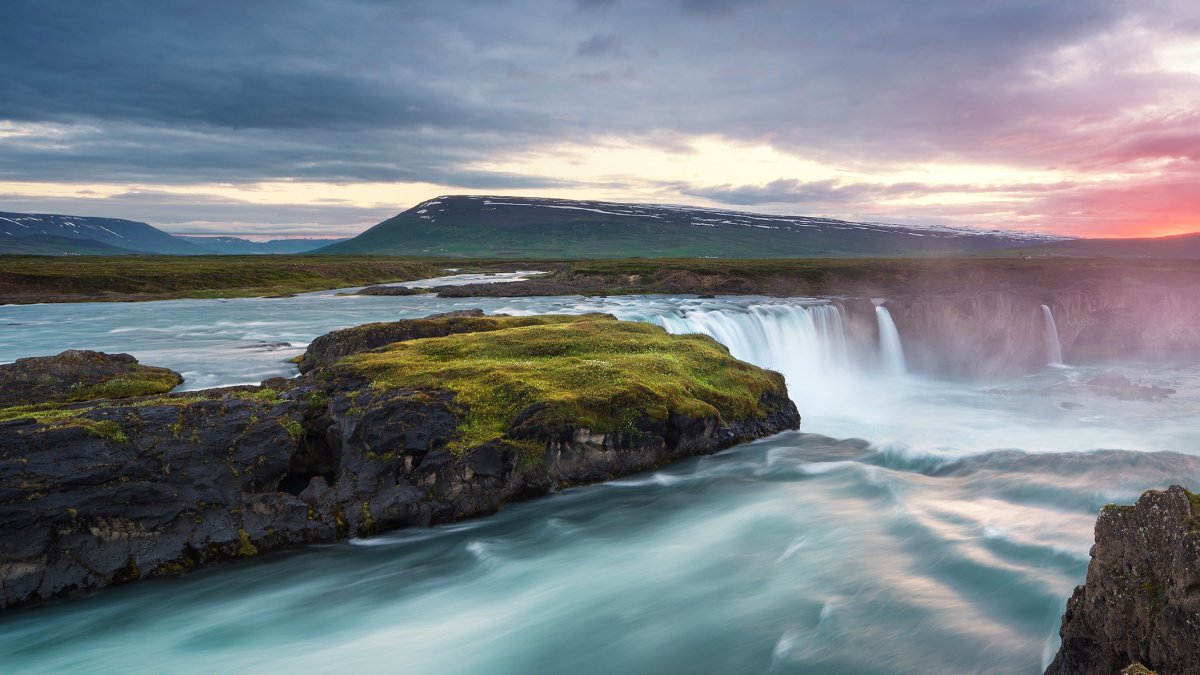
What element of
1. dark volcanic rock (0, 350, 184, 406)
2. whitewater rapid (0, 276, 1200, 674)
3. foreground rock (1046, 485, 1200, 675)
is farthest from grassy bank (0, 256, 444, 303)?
foreground rock (1046, 485, 1200, 675)

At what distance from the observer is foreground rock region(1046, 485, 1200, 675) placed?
600cm

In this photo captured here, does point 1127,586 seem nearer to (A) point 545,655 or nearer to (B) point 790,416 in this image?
(A) point 545,655

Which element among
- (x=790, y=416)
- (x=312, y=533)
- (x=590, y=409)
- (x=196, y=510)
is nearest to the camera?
(x=196, y=510)

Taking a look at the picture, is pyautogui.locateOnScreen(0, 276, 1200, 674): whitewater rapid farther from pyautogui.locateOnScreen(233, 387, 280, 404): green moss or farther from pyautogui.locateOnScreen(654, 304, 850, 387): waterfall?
pyautogui.locateOnScreen(654, 304, 850, 387): waterfall

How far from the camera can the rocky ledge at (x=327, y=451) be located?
1121 cm

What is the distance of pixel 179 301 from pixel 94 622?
59.7m

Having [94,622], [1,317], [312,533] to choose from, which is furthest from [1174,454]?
[1,317]

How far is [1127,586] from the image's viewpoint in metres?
6.60

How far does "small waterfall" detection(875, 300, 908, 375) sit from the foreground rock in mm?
39656

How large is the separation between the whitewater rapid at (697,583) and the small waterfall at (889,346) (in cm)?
2659

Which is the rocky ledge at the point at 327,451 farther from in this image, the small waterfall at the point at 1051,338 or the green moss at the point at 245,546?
the small waterfall at the point at 1051,338

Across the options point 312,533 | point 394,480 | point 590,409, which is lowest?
point 312,533

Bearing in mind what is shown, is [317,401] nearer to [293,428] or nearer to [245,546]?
[293,428]

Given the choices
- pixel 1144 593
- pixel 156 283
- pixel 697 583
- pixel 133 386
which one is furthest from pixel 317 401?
pixel 156 283
